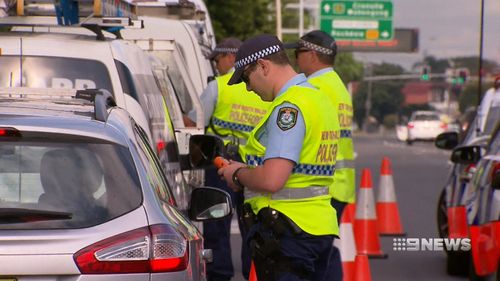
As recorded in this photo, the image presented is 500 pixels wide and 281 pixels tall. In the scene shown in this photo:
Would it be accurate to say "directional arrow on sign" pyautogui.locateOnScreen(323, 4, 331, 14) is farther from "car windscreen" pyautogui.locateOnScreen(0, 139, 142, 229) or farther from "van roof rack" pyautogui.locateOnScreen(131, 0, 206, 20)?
"car windscreen" pyautogui.locateOnScreen(0, 139, 142, 229)

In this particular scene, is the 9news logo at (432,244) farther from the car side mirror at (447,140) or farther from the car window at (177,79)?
the car window at (177,79)

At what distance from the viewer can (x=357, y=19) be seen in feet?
188

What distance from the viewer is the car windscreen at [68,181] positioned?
5.35 m

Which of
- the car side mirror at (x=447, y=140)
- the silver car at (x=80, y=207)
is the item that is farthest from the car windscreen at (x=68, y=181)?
the car side mirror at (x=447, y=140)

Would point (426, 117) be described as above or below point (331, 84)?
below

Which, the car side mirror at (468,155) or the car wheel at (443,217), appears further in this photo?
the car wheel at (443,217)

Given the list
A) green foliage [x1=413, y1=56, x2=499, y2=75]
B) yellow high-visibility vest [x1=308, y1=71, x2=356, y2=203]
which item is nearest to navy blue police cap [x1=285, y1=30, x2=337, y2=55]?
yellow high-visibility vest [x1=308, y1=71, x2=356, y2=203]

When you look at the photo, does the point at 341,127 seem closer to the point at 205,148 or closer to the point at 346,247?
the point at 205,148

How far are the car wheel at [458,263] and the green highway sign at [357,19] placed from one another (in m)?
42.8

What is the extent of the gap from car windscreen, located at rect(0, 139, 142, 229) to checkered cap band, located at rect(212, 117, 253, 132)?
218 inches

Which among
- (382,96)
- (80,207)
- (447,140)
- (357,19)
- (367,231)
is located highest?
(80,207)

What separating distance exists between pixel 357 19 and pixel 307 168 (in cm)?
5094

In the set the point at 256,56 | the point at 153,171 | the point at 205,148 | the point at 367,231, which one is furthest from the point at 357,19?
the point at 153,171

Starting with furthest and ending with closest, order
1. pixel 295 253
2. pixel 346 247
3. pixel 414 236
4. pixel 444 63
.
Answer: pixel 444 63, pixel 414 236, pixel 346 247, pixel 295 253
